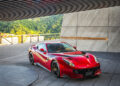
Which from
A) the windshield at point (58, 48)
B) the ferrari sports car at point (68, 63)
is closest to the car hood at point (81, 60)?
the ferrari sports car at point (68, 63)

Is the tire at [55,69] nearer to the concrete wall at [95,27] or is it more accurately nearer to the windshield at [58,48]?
the windshield at [58,48]

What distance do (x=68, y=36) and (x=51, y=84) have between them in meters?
10.6

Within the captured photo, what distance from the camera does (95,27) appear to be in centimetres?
1502

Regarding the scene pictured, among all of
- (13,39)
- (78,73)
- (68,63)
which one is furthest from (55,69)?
(13,39)

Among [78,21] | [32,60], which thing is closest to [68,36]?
[78,21]

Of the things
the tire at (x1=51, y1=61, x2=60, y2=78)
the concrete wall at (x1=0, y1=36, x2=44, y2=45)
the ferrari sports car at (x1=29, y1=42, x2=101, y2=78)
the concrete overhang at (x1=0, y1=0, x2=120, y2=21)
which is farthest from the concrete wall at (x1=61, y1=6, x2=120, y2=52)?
the concrete wall at (x1=0, y1=36, x2=44, y2=45)

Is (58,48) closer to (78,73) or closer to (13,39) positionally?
(78,73)

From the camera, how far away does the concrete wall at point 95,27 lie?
569 inches

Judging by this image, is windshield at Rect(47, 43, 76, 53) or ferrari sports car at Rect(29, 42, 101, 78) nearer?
ferrari sports car at Rect(29, 42, 101, 78)

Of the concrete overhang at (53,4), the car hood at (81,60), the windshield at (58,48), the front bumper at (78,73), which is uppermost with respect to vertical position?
the concrete overhang at (53,4)

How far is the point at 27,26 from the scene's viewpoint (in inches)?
2721

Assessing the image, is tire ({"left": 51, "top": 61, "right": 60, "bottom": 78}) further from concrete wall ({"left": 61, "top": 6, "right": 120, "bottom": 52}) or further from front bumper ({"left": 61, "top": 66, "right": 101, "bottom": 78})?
concrete wall ({"left": 61, "top": 6, "right": 120, "bottom": 52})

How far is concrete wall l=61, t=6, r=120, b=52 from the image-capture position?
47.4 feet

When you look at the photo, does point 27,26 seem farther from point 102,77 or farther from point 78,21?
point 102,77
